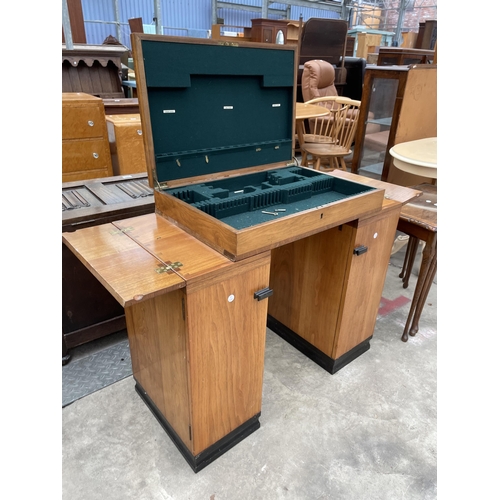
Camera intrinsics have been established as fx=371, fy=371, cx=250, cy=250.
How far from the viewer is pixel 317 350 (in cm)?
198

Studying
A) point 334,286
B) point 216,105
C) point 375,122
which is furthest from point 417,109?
point 216,105

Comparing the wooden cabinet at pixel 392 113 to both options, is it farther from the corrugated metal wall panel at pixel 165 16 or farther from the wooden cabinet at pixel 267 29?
the corrugated metal wall panel at pixel 165 16

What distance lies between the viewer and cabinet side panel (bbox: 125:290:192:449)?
1.22 m

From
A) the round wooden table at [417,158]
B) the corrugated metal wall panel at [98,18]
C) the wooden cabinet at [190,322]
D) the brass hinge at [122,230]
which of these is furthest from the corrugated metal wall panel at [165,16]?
the wooden cabinet at [190,322]

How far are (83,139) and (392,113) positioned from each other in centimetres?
214

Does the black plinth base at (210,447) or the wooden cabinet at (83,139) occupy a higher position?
the wooden cabinet at (83,139)

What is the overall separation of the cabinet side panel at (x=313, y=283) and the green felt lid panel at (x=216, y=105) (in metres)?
0.47

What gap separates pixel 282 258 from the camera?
1.96 meters

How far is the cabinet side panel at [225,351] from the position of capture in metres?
1.17

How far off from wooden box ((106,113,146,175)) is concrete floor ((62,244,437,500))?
1605 mm

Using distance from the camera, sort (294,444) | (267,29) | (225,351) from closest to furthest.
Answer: (225,351) < (294,444) < (267,29)

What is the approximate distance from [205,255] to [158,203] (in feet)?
1.28

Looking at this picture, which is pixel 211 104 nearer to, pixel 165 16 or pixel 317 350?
pixel 317 350

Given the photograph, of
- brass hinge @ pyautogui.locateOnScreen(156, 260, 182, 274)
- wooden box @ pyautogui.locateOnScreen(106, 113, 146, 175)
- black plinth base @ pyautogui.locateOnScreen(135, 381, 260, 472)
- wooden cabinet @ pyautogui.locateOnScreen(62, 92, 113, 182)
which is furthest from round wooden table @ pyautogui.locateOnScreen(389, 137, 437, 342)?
wooden cabinet @ pyautogui.locateOnScreen(62, 92, 113, 182)
